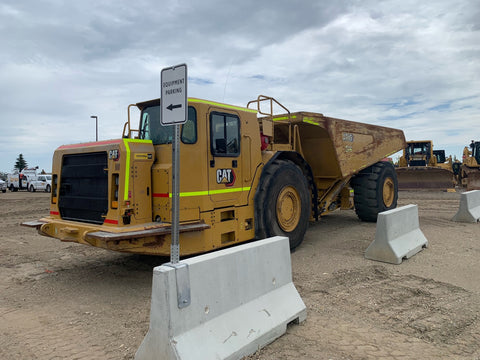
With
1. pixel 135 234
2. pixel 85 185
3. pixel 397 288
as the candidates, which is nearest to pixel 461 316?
pixel 397 288

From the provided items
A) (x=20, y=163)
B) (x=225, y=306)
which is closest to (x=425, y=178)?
(x=225, y=306)

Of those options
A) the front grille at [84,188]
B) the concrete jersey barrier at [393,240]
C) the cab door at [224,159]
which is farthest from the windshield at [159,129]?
the concrete jersey barrier at [393,240]

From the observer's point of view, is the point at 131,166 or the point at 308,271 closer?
the point at 131,166

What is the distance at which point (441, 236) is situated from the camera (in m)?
8.05

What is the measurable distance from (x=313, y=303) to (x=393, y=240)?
248 centimetres

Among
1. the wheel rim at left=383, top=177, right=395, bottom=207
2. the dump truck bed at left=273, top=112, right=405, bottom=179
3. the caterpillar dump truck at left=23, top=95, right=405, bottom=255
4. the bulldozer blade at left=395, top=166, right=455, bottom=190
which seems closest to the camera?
the caterpillar dump truck at left=23, top=95, right=405, bottom=255

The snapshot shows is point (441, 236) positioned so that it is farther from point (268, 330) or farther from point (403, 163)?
point (403, 163)

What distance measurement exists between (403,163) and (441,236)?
1412cm

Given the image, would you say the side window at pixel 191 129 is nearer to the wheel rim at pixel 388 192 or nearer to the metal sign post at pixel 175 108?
the metal sign post at pixel 175 108

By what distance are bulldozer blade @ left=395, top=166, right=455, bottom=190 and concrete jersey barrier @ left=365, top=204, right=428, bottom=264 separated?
12.9m

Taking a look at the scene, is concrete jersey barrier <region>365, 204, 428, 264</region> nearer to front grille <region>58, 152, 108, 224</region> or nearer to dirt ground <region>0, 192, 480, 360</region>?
dirt ground <region>0, 192, 480, 360</region>

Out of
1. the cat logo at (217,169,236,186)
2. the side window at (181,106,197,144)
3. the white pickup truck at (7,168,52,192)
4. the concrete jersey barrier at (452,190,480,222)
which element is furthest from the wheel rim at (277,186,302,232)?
the white pickup truck at (7,168,52,192)

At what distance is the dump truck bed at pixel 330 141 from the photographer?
7.56 m

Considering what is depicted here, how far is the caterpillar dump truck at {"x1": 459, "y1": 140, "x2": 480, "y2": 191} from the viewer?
63.4ft
